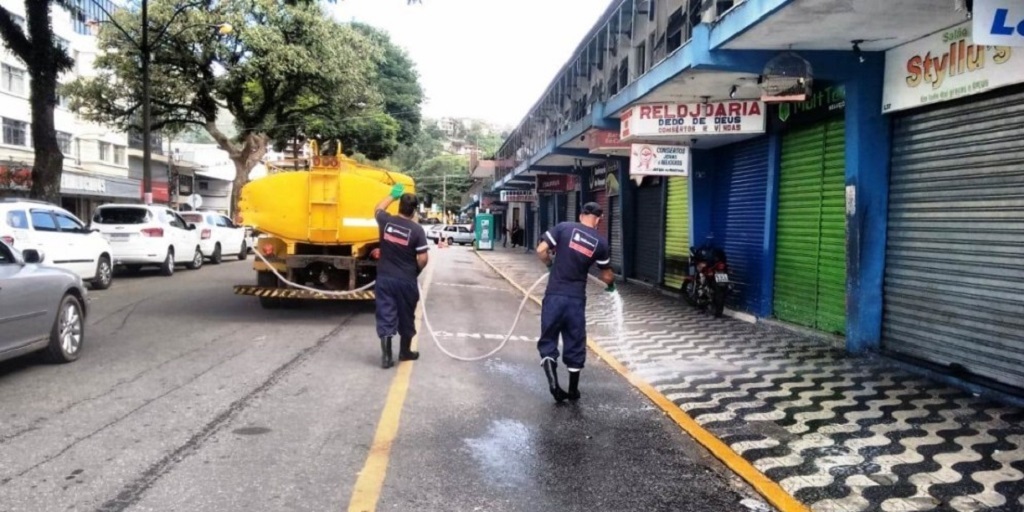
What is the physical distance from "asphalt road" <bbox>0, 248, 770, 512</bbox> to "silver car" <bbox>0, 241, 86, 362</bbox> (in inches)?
10.4

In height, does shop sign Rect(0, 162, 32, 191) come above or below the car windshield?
above

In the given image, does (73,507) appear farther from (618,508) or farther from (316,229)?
(316,229)

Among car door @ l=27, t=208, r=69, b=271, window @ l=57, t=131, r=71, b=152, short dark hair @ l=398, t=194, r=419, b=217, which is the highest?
window @ l=57, t=131, r=71, b=152

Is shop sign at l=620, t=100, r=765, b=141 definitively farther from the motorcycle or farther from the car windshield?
the car windshield

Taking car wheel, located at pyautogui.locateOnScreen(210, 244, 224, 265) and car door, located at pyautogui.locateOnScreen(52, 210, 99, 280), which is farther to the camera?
car wheel, located at pyautogui.locateOnScreen(210, 244, 224, 265)

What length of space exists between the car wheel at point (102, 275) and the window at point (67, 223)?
87 centimetres

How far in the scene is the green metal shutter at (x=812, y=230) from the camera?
914 cm

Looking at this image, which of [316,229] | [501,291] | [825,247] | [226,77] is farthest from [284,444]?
[226,77]

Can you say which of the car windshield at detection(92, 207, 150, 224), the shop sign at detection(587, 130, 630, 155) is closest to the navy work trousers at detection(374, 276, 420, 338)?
the shop sign at detection(587, 130, 630, 155)

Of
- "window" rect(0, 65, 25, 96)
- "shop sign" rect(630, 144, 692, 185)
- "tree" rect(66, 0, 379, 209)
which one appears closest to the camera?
"shop sign" rect(630, 144, 692, 185)

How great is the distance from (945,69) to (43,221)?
1268cm

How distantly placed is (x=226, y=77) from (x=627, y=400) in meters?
24.6

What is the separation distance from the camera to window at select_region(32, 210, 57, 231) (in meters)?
11.8

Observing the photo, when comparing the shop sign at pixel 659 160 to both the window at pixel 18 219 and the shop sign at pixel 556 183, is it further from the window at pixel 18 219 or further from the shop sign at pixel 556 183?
the shop sign at pixel 556 183
